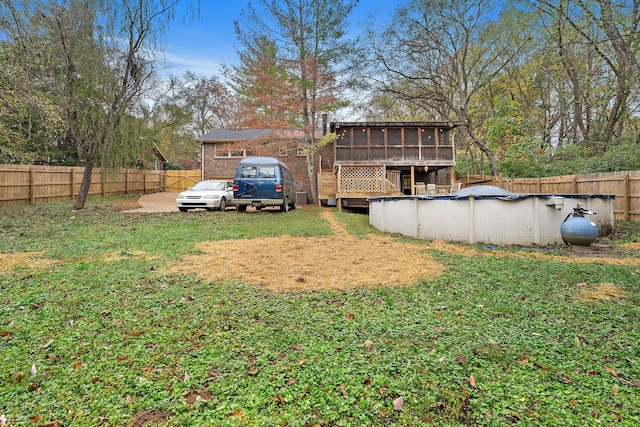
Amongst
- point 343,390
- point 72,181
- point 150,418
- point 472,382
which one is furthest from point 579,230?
point 72,181

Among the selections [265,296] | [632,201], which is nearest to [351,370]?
[265,296]

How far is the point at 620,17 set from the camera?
10.5m

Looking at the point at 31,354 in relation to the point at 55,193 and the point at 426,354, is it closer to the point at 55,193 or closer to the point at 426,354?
the point at 426,354

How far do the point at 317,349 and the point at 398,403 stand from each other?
0.80 m

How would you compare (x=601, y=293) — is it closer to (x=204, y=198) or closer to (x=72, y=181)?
(x=204, y=198)

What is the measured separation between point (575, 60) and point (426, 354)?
19.7 meters

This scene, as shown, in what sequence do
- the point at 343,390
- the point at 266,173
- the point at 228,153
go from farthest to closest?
the point at 228,153, the point at 266,173, the point at 343,390

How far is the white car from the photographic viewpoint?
14.0 metres

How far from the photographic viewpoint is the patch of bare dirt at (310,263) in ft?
15.0

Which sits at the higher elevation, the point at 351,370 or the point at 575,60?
the point at 575,60

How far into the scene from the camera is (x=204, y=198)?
46.0 ft

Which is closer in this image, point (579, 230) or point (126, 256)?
point (126, 256)

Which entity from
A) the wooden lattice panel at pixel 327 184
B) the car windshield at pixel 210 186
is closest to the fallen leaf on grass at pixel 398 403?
the car windshield at pixel 210 186

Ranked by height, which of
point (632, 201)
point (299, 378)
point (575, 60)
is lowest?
point (299, 378)
